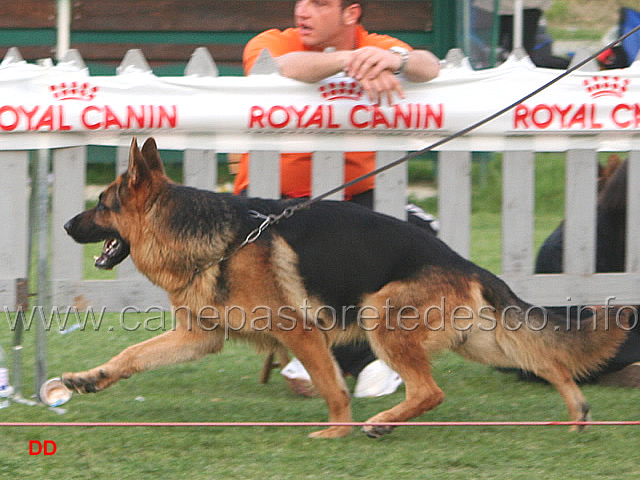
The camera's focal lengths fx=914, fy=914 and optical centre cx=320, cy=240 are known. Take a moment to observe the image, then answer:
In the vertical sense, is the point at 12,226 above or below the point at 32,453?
above

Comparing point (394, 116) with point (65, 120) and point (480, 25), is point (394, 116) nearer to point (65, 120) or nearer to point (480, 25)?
point (65, 120)

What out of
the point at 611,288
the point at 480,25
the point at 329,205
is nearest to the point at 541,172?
the point at 480,25

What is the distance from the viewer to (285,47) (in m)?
5.02

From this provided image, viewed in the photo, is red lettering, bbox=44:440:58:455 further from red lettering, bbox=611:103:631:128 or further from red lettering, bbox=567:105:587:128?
red lettering, bbox=611:103:631:128

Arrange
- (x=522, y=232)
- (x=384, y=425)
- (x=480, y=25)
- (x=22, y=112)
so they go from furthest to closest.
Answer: (x=480, y=25), (x=522, y=232), (x=22, y=112), (x=384, y=425)

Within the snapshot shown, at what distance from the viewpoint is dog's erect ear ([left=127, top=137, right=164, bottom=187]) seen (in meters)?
3.97

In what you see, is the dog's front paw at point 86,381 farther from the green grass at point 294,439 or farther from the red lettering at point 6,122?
the red lettering at point 6,122

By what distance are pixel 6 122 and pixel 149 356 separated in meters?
1.30

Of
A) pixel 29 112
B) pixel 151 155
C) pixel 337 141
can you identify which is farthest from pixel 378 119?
pixel 29 112

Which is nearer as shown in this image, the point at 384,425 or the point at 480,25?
the point at 384,425

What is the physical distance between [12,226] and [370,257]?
1796mm

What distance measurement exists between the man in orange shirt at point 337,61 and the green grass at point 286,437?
1.13 metres

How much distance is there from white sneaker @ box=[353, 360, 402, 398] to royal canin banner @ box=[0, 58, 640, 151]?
1216 millimetres

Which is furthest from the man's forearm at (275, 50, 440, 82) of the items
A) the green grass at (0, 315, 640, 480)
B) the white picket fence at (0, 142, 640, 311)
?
the green grass at (0, 315, 640, 480)
